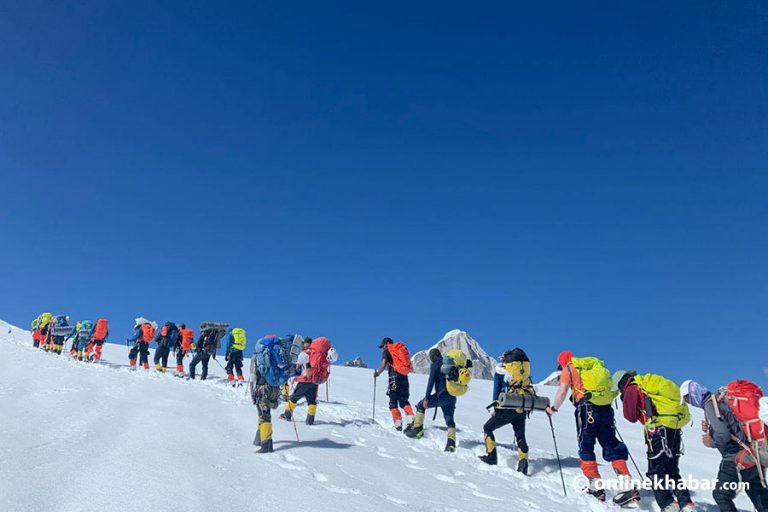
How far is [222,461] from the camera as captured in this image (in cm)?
698

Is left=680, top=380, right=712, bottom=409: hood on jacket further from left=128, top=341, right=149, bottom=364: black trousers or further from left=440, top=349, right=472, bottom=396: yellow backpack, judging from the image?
left=128, top=341, right=149, bottom=364: black trousers

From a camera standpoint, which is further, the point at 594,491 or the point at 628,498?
the point at 594,491

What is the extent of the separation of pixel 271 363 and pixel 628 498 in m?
6.21

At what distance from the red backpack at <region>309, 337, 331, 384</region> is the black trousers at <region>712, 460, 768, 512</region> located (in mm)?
8141

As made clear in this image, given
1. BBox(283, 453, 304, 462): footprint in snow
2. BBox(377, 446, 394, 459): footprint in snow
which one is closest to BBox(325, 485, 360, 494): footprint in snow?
BBox(283, 453, 304, 462): footprint in snow

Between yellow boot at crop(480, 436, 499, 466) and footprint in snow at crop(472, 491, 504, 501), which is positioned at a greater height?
yellow boot at crop(480, 436, 499, 466)

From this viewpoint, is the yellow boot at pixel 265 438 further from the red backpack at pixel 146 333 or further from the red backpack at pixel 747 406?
the red backpack at pixel 146 333

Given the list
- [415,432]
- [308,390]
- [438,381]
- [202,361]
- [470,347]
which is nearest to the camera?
[438,381]

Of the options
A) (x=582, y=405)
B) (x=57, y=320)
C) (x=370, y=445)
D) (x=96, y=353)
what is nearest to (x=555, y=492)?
(x=582, y=405)

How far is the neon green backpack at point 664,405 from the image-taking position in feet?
24.5

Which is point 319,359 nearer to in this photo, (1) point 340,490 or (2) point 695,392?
(1) point 340,490

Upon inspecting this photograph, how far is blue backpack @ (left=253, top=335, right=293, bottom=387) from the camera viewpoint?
904 centimetres

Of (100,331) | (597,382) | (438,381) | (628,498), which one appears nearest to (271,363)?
(438,381)

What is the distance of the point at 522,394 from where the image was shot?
9570 millimetres
